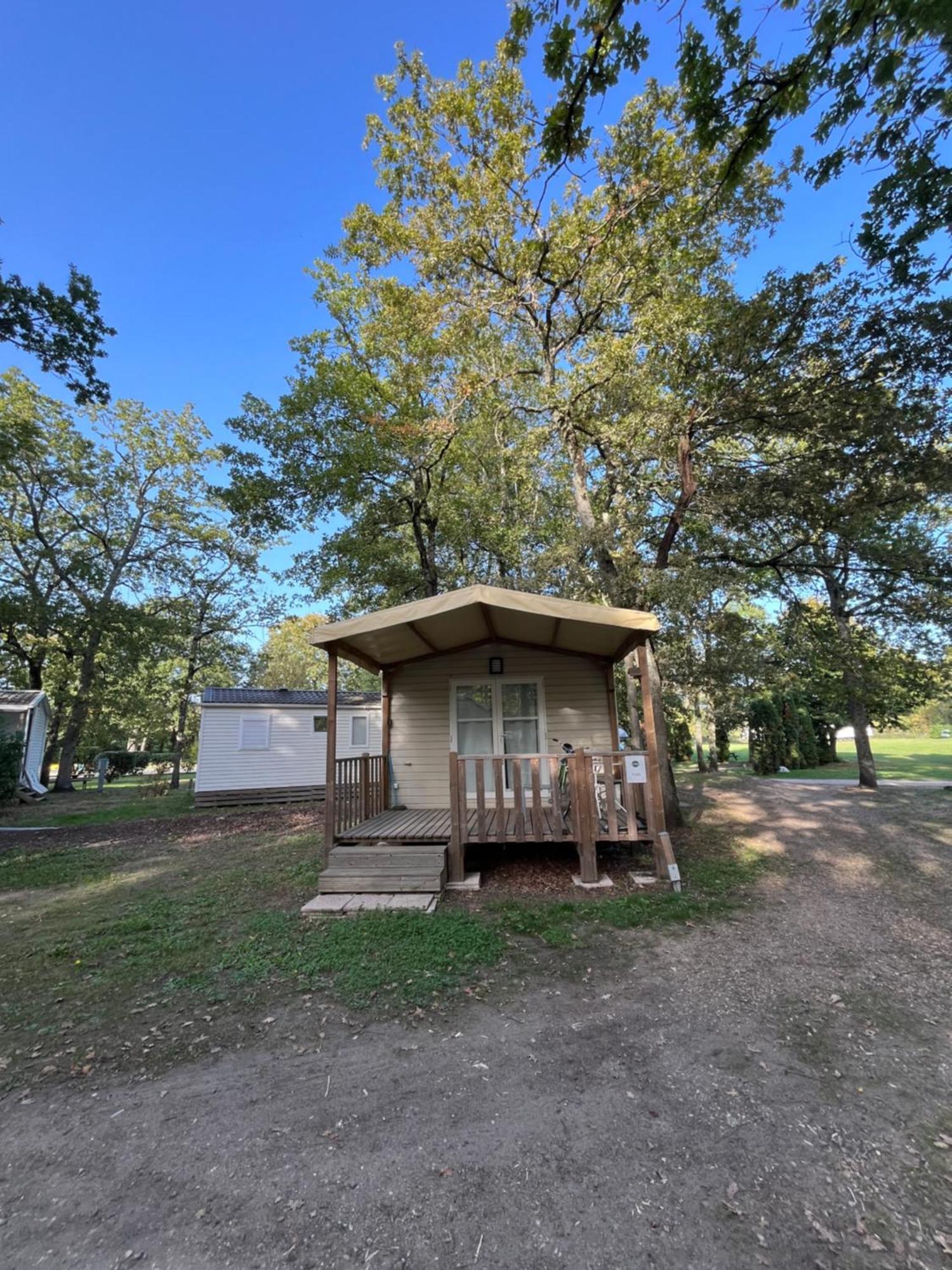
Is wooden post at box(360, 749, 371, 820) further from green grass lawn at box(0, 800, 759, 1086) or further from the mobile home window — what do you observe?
the mobile home window

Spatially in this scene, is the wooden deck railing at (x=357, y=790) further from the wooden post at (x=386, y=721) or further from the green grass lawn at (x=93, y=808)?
the green grass lawn at (x=93, y=808)

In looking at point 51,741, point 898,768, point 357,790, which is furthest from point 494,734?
point 51,741

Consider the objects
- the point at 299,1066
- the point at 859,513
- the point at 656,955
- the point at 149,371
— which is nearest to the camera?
the point at 299,1066

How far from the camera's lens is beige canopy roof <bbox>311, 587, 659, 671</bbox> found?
17.3ft

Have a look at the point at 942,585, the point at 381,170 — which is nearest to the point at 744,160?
the point at 942,585

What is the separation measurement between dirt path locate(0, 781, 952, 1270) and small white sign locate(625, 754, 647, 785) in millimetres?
1872

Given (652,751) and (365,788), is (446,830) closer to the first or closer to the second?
(365,788)

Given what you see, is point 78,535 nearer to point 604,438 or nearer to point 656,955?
point 604,438

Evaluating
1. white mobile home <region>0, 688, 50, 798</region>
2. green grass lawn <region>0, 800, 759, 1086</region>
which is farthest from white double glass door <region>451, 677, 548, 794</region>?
white mobile home <region>0, 688, 50, 798</region>

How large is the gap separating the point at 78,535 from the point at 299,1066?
73.3ft

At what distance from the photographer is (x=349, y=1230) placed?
1.75 m

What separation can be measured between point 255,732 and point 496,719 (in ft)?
29.2

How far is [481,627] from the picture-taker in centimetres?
705

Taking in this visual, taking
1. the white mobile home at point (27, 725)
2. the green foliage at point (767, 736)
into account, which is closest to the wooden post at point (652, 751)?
the green foliage at point (767, 736)
